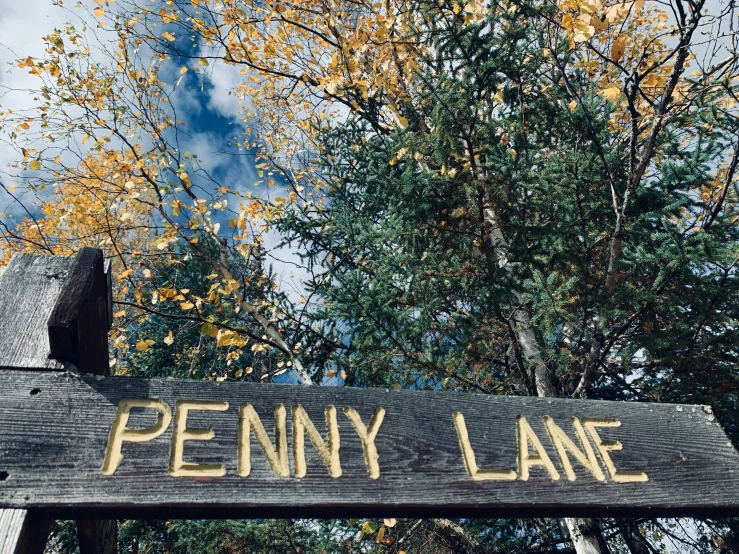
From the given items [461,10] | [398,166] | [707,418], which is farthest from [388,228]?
[707,418]

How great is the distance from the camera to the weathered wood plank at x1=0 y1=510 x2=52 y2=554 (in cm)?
99

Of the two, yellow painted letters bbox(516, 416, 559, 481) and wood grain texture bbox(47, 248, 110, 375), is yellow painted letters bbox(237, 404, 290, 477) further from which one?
yellow painted letters bbox(516, 416, 559, 481)

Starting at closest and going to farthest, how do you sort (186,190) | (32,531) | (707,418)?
(32,531)
(707,418)
(186,190)

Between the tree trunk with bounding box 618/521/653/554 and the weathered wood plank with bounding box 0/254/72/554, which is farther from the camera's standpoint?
the tree trunk with bounding box 618/521/653/554

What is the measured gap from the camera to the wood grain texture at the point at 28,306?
1262 millimetres

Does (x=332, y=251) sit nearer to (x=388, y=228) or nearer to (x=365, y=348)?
(x=388, y=228)

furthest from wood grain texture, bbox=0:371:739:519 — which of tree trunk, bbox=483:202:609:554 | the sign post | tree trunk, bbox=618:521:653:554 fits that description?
tree trunk, bbox=618:521:653:554

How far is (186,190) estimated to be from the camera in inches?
161

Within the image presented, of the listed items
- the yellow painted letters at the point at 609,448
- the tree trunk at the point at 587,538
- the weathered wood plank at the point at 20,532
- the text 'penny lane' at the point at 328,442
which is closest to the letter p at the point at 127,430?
the text 'penny lane' at the point at 328,442

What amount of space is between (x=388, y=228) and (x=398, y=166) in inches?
37.1

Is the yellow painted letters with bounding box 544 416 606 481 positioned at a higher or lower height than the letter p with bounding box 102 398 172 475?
lower

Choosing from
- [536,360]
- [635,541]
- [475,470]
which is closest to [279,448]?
[475,470]

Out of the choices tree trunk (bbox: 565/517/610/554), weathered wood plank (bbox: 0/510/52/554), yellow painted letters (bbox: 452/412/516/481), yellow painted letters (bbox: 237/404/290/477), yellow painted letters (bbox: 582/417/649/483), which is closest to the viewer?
weathered wood plank (bbox: 0/510/52/554)

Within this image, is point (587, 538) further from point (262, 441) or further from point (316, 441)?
point (262, 441)
